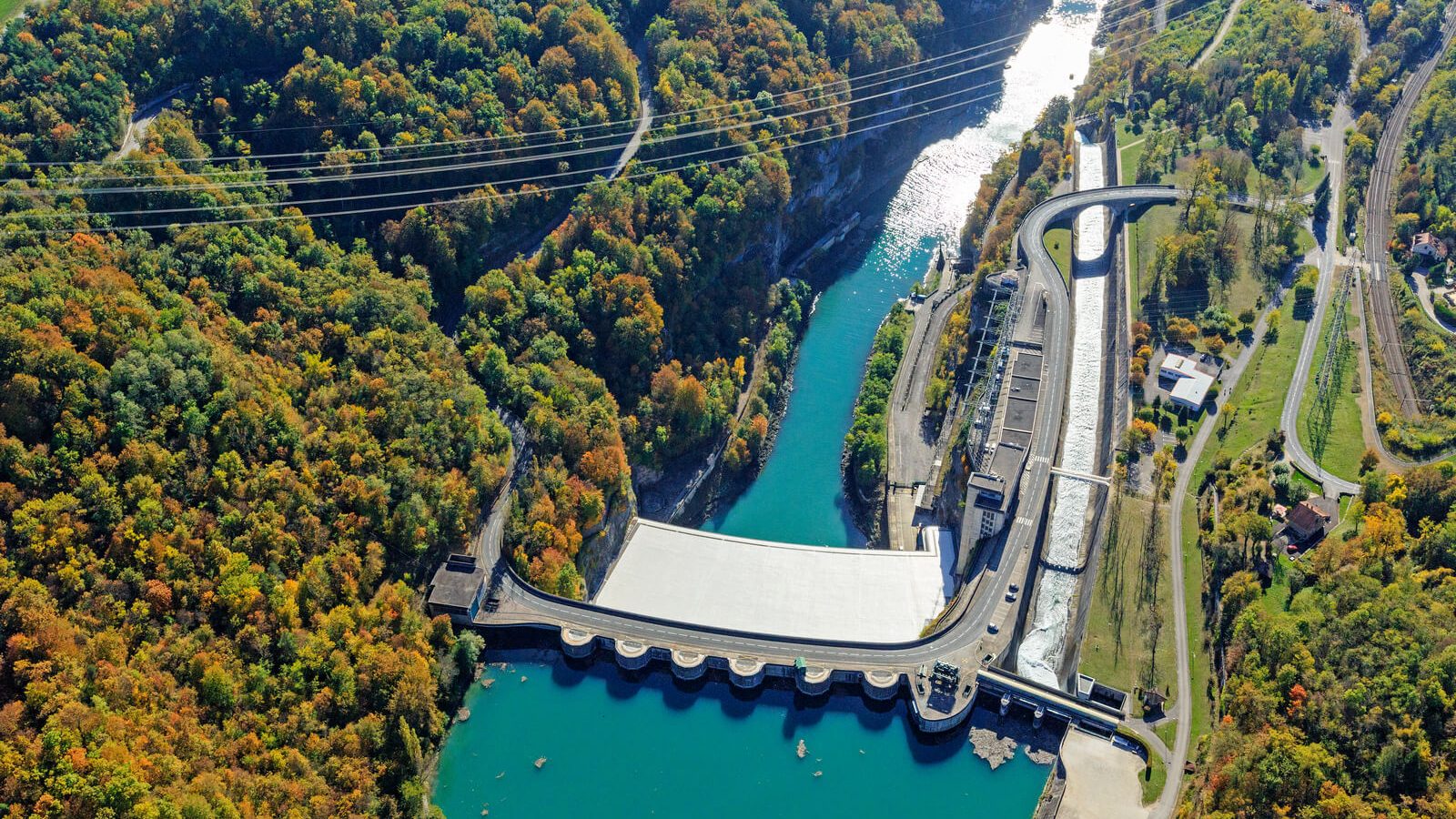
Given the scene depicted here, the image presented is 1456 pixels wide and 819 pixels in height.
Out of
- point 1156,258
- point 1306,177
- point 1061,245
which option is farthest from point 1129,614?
point 1306,177

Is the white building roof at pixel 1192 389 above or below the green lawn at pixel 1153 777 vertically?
above

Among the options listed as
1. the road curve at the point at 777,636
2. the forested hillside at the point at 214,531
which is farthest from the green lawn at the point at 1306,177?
the forested hillside at the point at 214,531

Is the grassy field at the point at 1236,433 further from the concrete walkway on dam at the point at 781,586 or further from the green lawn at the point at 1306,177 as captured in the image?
the green lawn at the point at 1306,177

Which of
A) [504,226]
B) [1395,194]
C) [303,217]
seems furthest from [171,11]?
[1395,194]

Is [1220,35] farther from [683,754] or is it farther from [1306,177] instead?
[683,754]

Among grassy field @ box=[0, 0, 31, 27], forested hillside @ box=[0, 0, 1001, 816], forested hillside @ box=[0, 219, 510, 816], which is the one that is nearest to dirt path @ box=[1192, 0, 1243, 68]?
forested hillside @ box=[0, 0, 1001, 816]

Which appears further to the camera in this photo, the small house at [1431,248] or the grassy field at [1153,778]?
the small house at [1431,248]
